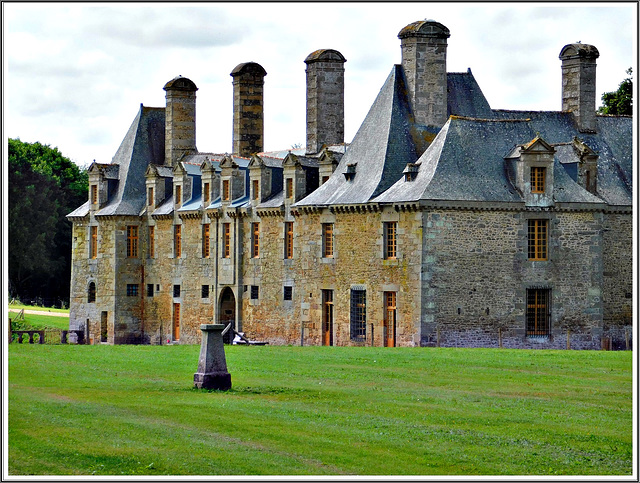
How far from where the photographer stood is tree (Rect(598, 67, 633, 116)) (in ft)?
211

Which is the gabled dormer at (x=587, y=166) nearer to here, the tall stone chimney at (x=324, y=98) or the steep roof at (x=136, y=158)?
the tall stone chimney at (x=324, y=98)

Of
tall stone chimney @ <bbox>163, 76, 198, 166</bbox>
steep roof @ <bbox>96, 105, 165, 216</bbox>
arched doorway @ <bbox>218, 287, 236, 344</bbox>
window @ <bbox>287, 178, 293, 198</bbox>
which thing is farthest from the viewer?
steep roof @ <bbox>96, 105, 165, 216</bbox>

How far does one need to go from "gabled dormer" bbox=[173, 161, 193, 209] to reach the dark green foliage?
5271mm

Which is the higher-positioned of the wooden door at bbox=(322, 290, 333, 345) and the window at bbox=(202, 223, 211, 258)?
the window at bbox=(202, 223, 211, 258)

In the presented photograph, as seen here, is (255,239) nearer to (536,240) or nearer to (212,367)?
(536,240)

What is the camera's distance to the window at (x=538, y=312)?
159 ft

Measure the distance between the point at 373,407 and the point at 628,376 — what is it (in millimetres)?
8698

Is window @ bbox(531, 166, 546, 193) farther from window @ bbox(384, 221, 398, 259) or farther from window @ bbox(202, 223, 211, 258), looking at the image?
window @ bbox(202, 223, 211, 258)

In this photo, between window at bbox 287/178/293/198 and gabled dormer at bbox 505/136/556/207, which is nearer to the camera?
gabled dormer at bbox 505/136/556/207

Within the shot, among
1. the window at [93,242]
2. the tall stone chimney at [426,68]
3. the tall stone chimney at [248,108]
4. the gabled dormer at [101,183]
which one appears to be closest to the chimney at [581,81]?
the tall stone chimney at [426,68]

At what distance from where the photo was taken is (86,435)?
25.4 meters

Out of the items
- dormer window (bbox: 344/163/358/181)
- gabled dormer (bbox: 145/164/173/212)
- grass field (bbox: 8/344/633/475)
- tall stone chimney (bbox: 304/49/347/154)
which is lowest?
grass field (bbox: 8/344/633/475)

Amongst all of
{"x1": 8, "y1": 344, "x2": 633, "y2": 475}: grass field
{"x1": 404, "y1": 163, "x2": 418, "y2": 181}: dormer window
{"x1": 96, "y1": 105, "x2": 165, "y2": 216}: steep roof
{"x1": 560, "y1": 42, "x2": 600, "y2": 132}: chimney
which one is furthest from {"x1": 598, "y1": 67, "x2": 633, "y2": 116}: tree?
{"x1": 8, "y1": 344, "x2": 633, "y2": 475}: grass field

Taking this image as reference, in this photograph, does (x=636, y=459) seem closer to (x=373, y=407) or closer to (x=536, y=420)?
(x=536, y=420)
